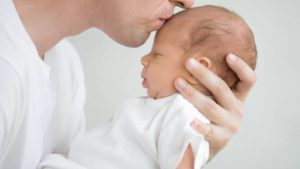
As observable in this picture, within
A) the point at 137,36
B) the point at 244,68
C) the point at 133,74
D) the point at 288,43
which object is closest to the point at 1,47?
the point at 137,36

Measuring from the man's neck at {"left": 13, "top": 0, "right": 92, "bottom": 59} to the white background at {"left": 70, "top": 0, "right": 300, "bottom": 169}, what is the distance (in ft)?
2.32

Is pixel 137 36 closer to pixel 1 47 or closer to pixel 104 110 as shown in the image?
pixel 1 47

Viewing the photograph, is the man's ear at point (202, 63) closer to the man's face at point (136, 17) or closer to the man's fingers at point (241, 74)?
the man's fingers at point (241, 74)

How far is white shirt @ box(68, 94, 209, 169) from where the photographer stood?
0.95 m

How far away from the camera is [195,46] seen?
104cm

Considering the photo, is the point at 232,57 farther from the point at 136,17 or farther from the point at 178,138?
the point at 136,17

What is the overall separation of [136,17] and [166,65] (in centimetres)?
27

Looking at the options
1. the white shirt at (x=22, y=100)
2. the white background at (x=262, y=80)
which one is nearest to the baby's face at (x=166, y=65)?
the white shirt at (x=22, y=100)

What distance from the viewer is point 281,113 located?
75.9 inches

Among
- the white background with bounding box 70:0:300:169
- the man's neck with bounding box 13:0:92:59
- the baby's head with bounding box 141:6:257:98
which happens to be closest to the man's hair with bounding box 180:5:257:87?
the baby's head with bounding box 141:6:257:98

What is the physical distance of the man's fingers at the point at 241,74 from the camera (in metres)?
1.03

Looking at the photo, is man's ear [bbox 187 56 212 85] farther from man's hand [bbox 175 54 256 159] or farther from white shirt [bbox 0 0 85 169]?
white shirt [bbox 0 0 85 169]

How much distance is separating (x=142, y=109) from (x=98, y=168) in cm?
17

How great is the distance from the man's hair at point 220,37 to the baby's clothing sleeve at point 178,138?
0.13 m
